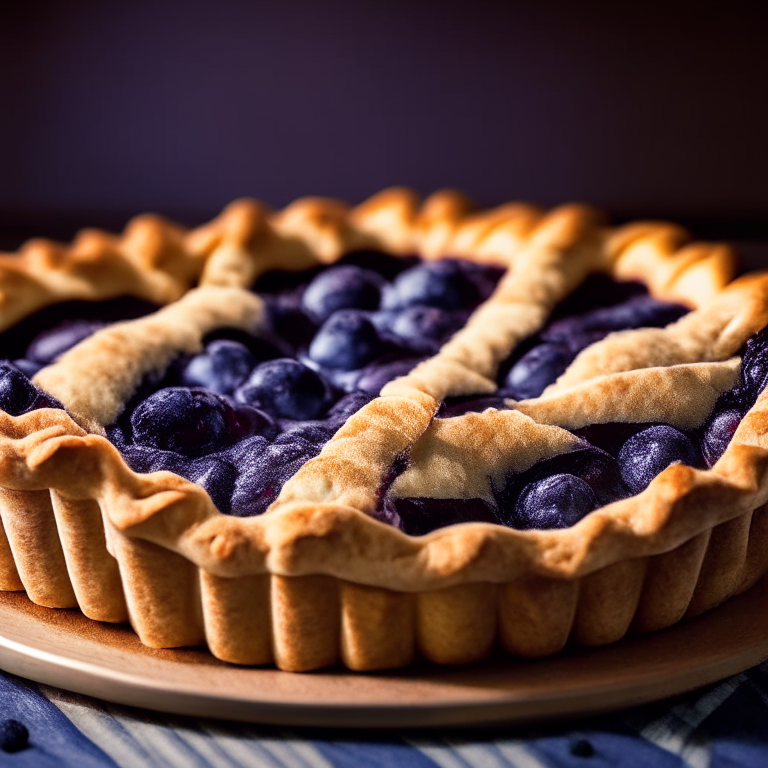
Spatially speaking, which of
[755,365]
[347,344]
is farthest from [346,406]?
[755,365]

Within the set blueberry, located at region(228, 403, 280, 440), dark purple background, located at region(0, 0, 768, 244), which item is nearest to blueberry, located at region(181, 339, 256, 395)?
blueberry, located at region(228, 403, 280, 440)

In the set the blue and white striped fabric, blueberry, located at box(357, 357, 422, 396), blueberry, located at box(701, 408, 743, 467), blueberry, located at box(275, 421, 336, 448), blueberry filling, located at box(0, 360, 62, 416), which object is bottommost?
the blue and white striped fabric

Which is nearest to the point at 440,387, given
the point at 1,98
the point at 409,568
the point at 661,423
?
the point at 661,423

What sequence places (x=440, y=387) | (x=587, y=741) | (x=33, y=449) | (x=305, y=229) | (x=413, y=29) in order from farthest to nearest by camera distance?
(x=413, y=29), (x=305, y=229), (x=440, y=387), (x=33, y=449), (x=587, y=741)

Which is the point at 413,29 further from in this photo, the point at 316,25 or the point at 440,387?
the point at 440,387

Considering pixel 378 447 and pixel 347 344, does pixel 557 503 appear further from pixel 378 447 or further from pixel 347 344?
pixel 347 344

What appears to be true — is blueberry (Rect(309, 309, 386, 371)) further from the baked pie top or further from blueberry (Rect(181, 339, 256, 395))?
blueberry (Rect(181, 339, 256, 395))
